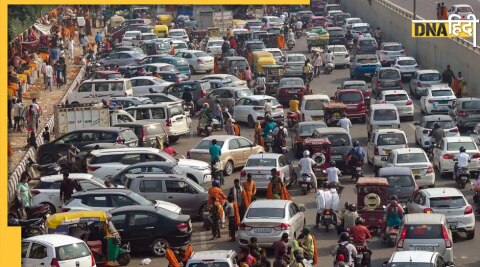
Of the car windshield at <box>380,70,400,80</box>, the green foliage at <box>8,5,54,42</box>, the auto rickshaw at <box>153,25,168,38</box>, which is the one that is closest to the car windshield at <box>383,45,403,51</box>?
the car windshield at <box>380,70,400,80</box>

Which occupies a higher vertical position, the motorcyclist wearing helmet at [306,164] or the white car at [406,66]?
the motorcyclist wearing helmet at [306,164]

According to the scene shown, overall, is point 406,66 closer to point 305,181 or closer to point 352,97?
point 352,97

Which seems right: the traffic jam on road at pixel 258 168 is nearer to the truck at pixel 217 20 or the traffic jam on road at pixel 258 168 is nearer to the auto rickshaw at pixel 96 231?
the auto rickshaw at pixel 96 231

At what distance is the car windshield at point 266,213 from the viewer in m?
31.6

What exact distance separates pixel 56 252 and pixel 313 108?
22442 millimetres

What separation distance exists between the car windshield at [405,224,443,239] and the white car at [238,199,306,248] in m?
3.14

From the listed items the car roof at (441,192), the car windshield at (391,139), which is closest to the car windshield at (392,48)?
the car windshield at (391,139)

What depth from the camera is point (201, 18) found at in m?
92.4

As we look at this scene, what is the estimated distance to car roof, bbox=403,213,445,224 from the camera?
1161 inches

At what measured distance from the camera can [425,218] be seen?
97.5 ft

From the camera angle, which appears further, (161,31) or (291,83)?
(161,31)

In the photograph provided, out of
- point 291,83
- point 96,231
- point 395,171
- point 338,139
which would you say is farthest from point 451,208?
point 291,83

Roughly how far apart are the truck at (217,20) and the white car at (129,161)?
49.3 m

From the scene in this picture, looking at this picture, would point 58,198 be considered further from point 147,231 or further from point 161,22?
point 161,22
